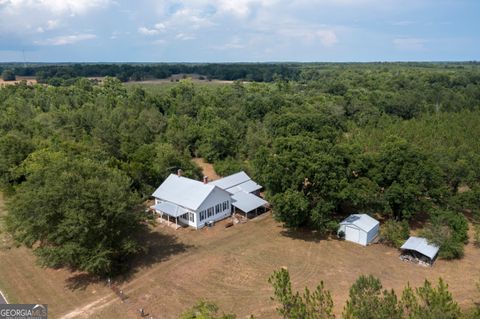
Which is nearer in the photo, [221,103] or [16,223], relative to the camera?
[16,223]

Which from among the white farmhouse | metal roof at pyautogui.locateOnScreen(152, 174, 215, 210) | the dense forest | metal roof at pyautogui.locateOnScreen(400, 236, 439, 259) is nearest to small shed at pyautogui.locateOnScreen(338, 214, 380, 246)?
the dense forest

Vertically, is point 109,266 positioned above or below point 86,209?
below

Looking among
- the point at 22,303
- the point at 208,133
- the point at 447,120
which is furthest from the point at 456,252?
the point at 447,120

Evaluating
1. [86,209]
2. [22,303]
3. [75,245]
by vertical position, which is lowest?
[22,303]

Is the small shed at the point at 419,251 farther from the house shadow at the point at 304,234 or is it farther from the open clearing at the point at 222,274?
the house shadow at the point at 304,234

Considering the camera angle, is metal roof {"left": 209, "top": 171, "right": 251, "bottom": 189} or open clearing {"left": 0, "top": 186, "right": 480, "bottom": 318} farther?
metal roof {"left": 209, "top": 171, "right": 251, "bottom": 189}

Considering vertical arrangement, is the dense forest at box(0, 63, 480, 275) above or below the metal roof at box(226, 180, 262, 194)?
above

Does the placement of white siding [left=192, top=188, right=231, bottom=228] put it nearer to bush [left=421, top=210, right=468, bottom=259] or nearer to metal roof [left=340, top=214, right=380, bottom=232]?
metal roof [left=340, top=214, right=380, bottom=232]

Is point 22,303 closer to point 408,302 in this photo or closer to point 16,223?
point 16,223

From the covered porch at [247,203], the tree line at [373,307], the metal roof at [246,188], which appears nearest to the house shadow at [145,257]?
the covered porch at [247,203]
